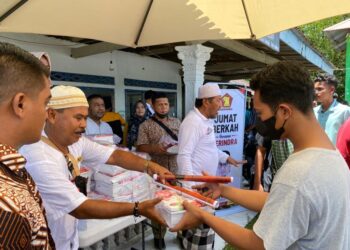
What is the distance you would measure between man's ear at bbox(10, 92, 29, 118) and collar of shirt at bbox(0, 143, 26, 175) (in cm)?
16

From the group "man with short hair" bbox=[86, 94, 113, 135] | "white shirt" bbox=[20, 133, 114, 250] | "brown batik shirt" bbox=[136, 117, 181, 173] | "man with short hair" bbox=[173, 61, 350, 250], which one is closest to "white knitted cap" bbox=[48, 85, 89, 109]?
"white shirt" bbox=[20, 133, 114, 250]

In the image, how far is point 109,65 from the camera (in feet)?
23.0

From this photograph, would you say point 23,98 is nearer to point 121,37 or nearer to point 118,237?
point 121,37

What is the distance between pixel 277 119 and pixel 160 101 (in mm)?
3101

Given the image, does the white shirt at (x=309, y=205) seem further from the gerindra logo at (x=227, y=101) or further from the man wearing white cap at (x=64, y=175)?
the gerindra logo at (x=227, y=101)

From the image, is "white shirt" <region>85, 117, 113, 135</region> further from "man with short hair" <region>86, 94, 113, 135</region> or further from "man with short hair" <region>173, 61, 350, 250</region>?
"man with short hair" <region>173, 61, 350, 250</region>

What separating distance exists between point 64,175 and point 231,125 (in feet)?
13.2

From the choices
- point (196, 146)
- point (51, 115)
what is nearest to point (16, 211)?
point (51, 115)

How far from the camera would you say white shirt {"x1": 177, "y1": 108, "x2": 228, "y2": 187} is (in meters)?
3.41

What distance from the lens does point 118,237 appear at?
404cm

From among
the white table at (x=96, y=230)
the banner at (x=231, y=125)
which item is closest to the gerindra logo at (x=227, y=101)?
→ the banner at (x=231, y=125)

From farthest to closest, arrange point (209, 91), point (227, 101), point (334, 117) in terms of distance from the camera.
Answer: point (227, 101) → point (334, 117) → point (209, 91)

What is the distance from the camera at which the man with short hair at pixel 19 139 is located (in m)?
0.82

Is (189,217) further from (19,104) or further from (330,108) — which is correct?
(330,108)
